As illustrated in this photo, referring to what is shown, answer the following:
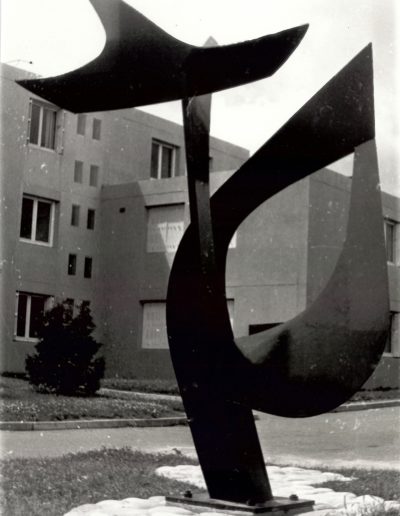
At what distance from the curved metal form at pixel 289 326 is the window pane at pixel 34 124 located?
16.2 m

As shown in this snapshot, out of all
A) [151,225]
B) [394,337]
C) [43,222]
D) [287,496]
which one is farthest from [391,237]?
[287,496]

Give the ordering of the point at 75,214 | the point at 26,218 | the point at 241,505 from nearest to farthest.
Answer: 1. the point at 241,505
2. the point at 26,218
3. the point at 75,214

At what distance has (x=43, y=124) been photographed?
22000 mm

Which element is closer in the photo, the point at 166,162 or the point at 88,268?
the point at 88,268

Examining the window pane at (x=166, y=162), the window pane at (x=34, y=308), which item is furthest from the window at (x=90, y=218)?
the window pane at (x=166, y=162)

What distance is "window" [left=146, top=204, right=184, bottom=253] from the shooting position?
2231 cm

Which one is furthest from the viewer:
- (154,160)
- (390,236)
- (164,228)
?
(154,160)

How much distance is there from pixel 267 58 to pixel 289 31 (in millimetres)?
251

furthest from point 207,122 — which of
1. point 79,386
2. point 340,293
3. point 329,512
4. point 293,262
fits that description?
point 293,262

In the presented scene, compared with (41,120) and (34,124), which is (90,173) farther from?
(34,124)

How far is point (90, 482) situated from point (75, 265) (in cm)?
1573

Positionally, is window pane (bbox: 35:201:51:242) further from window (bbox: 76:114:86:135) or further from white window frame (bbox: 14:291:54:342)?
window (bbox: 76:114:86:135)

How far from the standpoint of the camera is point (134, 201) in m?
23.0

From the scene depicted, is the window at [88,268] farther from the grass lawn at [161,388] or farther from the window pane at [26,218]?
the grass lawn at [161,388]
